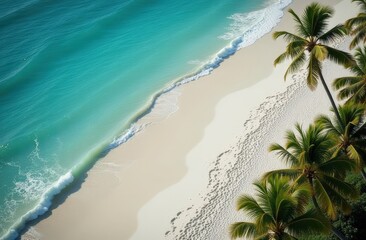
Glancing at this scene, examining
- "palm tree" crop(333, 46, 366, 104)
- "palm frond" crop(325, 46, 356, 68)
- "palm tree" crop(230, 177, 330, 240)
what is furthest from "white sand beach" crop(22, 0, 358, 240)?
"palm frond" crop(325, 46, 356, 68)

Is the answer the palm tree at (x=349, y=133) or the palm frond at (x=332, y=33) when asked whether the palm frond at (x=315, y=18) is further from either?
the palm tree at (x=349, y=133)

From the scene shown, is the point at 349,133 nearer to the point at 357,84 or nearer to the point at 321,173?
the point at 321,173

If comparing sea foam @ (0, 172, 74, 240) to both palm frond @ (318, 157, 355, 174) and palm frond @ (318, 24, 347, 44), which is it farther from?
palm frond @ (318, 24, 347, 44)

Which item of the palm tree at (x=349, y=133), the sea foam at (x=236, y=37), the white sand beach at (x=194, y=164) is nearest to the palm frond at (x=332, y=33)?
the palm tree at (x=349, y=133)

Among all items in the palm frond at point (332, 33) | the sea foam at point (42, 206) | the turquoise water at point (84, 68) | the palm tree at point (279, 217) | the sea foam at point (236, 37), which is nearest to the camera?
the palm tree at point (279, 217)

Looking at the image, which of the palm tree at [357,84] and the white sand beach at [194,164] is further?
the white sand beach at [194,164]

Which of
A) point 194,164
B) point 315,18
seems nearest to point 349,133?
point 315,18
